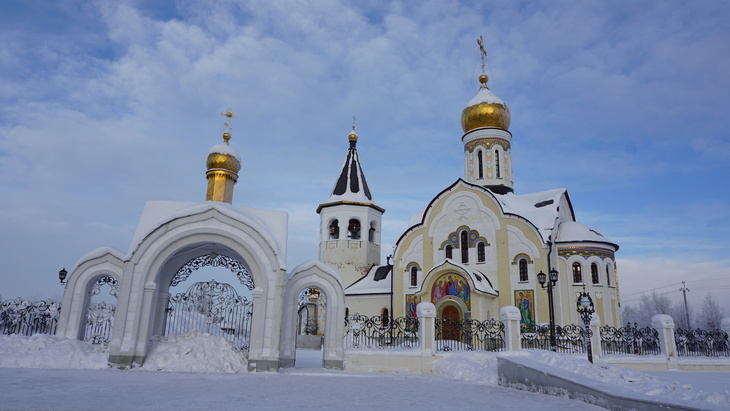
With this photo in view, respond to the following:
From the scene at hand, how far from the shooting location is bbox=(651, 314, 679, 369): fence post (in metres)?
15.4

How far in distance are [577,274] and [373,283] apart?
1057 centimetres

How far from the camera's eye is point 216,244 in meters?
13.1

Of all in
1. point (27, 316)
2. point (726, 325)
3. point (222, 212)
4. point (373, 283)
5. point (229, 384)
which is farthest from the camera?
point (373, 283)

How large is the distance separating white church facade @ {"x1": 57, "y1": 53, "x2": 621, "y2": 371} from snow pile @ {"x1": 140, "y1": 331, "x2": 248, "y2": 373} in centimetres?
32

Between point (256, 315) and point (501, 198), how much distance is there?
15.7m

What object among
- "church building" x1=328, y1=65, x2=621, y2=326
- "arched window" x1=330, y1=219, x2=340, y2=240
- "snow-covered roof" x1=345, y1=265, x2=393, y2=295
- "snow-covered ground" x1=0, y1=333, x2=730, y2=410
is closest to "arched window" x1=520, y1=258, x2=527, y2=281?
"church building" x1=328, y1=65, x2=621, y2=326

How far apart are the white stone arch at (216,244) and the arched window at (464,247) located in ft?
41.2

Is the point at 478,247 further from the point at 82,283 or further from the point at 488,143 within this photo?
the point at 82,283

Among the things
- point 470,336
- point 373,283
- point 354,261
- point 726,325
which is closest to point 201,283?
point 470,336

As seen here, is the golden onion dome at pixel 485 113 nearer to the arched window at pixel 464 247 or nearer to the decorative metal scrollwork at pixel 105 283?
the arched window at pixel 464 247

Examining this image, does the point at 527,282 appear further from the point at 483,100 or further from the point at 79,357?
the point at 79,357

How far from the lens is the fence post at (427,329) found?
1366cm

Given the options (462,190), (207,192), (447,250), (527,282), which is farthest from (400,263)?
(207,192)

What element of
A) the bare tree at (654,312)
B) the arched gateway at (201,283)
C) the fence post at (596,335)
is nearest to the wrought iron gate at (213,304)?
the arched gateway at (201,283)
